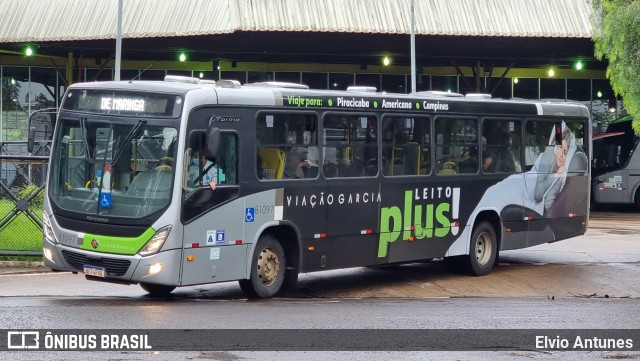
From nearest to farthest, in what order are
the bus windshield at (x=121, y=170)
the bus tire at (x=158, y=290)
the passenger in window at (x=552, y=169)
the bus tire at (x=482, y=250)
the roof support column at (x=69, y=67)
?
the bus windshield at (x=121, y=170) < the bus tire at (x=158, y=290) < the bus tire at (x=482, y=250) < the passenger in window at (x=552, y=169) < the roof support column at (x=69, y=67)

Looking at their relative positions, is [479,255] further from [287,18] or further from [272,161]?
[287,18]

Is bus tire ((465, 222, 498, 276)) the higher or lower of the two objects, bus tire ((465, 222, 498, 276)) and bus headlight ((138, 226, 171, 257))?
the lower

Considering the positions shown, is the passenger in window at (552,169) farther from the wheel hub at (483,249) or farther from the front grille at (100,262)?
the front grille at (100,262)

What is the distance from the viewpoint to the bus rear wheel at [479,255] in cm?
1925

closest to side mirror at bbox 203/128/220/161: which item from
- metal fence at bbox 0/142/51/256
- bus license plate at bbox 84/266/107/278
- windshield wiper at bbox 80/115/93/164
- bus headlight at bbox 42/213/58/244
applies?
windshield wiper at bbox 80/115/93/164

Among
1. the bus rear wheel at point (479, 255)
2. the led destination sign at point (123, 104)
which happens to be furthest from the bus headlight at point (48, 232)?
the bus rear wheel at point (479, 255)

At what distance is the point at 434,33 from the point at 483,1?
265 centimetres

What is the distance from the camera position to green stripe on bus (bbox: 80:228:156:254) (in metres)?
13.9

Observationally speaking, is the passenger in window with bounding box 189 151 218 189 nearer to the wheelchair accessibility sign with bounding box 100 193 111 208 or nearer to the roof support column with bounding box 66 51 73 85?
the wheelchair accessibility sign with bounding box 100 193 111 208

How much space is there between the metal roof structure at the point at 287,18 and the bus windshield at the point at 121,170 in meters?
20.0

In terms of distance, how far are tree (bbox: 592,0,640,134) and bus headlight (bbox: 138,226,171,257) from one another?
70.1ft

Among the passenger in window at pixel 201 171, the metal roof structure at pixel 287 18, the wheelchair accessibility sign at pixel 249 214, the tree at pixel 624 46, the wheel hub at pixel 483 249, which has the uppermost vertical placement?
the metal roof structure at pixel 287 18

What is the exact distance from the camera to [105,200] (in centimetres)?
1420

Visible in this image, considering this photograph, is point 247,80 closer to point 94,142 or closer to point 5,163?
point 5,163
